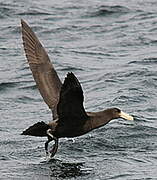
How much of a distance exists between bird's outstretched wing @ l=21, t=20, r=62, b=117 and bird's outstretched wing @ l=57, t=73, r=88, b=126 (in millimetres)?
538

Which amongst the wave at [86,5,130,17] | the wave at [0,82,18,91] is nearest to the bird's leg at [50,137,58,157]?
the wave at [0,82,18,91]

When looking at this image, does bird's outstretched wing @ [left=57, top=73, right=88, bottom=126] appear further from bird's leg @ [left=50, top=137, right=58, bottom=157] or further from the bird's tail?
bird's leg @ [left=50, top=137, right=58, bottom=157]

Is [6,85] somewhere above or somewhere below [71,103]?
below

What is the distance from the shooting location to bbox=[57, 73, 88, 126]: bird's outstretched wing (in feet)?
38.7

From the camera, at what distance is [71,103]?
40.3 ft

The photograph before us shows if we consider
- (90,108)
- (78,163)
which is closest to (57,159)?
(78,163)

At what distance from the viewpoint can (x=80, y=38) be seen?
21.2 meters

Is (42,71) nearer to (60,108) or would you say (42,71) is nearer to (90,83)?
(60,108)

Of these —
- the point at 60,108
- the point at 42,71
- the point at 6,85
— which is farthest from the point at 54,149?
the point at 6,85

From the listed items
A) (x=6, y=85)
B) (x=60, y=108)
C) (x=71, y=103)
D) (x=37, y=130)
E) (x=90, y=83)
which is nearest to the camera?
(x=71, y=103)

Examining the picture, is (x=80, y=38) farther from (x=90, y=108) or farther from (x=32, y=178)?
(x=32, y=178)

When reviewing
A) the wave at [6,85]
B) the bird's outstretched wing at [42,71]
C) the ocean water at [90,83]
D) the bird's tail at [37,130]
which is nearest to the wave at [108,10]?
the ocean water at [90,83]

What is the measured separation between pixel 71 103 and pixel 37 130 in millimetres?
793

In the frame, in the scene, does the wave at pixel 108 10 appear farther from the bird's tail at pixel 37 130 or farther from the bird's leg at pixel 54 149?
the bird's tail at pixel 37 130
